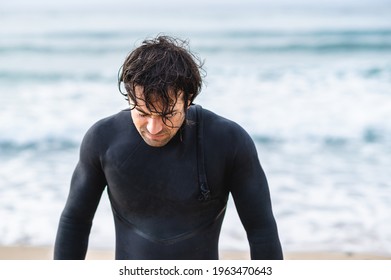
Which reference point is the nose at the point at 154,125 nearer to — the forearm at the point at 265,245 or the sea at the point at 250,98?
the forearm at the point at 265,245

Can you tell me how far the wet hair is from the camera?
2.02 meters

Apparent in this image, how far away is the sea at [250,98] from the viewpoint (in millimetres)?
6078

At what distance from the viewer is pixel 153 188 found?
89.5 inches

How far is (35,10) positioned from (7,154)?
44.5 feet

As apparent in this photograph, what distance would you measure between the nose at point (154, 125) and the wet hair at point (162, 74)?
33 millimetres

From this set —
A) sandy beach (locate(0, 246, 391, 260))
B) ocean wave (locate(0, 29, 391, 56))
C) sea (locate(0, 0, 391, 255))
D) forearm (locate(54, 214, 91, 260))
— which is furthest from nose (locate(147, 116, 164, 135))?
ocean wave (locate(0, 29, 391, 56))

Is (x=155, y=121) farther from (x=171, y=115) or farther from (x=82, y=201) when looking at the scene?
(x=82, y=201)

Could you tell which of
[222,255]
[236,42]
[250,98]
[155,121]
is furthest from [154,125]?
[236,42]

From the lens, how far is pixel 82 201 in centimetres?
233

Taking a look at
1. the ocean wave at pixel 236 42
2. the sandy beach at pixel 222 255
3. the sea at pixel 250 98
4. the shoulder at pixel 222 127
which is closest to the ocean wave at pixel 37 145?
the sea at pixel 250 98

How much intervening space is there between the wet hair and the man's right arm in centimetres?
31

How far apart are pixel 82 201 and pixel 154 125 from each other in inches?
18.1

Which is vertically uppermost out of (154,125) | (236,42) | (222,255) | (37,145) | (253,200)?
(236,42)
